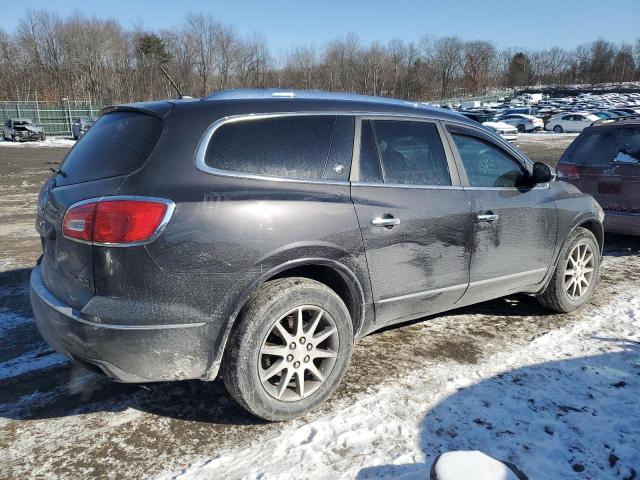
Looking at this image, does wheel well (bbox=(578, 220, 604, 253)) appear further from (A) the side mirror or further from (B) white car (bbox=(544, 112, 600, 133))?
(B) white car (bbox=(544, 112, 600, 133))

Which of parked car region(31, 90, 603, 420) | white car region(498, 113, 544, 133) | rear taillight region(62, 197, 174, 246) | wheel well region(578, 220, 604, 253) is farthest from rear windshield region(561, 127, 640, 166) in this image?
white car region(498, 113, 544, 133)

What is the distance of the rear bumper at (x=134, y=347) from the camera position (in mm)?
2590

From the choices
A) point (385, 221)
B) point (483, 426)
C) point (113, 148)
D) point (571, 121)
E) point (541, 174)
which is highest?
point (113, 148)

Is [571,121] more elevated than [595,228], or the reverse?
[571,121]

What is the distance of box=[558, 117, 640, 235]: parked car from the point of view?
640cm

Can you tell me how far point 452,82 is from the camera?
10338 centimetres

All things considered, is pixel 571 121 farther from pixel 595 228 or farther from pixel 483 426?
pixel 483 426

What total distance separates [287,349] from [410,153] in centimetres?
159

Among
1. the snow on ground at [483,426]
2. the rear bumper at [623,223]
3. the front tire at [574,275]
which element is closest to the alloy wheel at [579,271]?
the front tire at [574,275]

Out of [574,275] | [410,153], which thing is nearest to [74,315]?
[410,153]

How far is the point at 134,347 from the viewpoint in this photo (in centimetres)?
261

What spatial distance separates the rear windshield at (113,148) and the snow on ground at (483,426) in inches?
62.9

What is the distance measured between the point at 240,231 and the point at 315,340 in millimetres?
815

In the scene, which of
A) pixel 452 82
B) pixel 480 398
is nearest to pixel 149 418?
pixel 480 398
